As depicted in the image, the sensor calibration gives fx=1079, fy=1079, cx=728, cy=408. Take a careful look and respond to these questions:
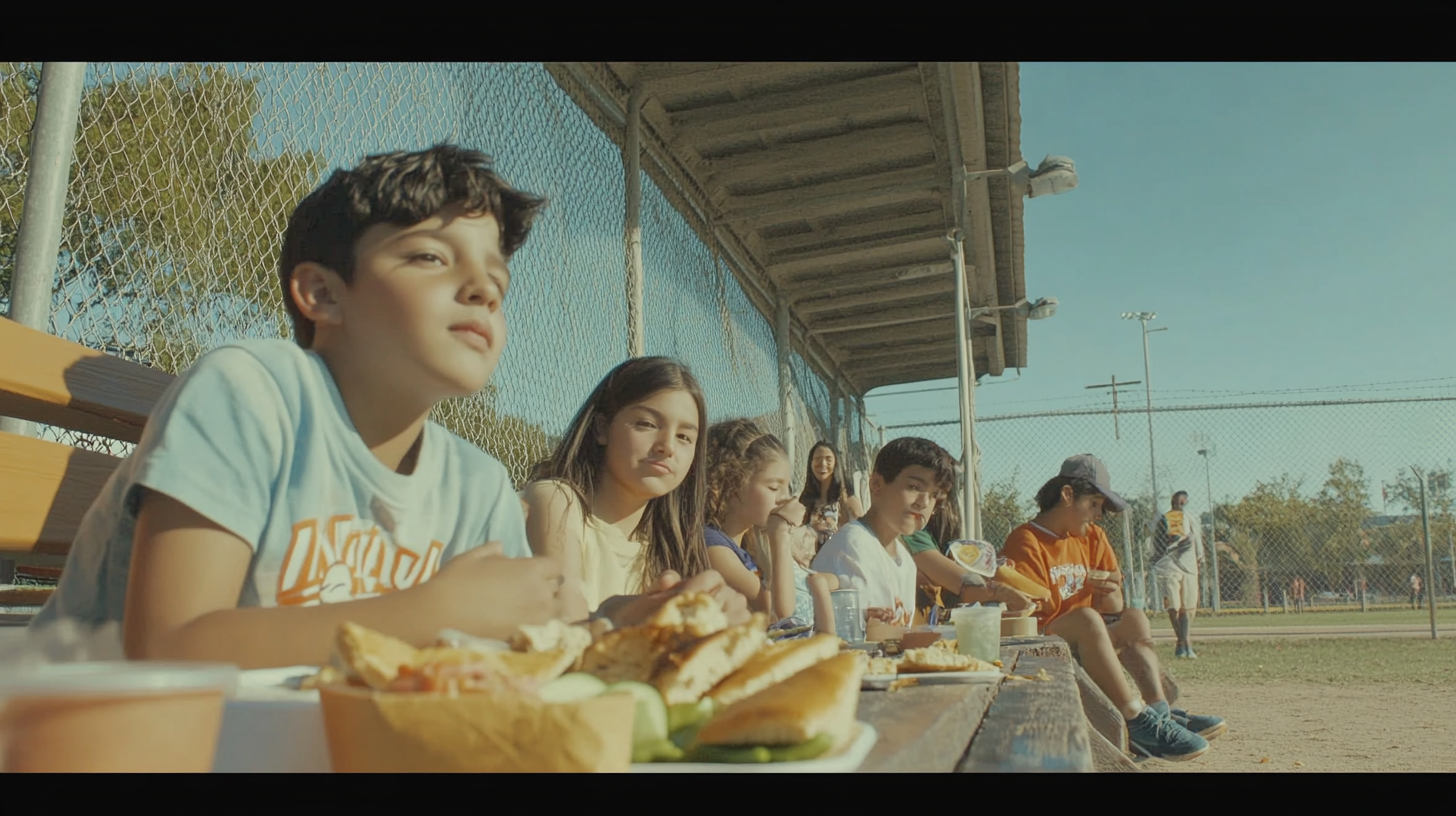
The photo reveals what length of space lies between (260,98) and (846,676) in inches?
88.8

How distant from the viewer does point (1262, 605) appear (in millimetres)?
19859

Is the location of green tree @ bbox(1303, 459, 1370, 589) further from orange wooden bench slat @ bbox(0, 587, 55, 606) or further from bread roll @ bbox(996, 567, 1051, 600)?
orange wooden bench slat @ bbox(0, 587, 55, 606)

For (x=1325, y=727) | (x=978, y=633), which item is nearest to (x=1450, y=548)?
(x=1325, y=727)

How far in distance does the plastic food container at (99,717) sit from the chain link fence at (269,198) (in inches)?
67.0

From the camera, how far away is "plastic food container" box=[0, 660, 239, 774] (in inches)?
19.4

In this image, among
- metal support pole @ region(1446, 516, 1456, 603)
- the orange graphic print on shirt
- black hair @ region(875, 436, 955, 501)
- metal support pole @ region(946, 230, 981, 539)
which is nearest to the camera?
the orange graphic print on shirt

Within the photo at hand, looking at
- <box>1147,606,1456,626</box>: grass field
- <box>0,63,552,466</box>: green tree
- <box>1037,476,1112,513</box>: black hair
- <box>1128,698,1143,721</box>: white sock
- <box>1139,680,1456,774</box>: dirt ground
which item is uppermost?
<box>0,63,552,466</box>: green tree

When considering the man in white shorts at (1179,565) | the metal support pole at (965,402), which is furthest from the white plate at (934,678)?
the man in white shorts at (1179,565)

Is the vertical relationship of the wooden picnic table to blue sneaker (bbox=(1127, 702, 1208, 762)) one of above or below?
above

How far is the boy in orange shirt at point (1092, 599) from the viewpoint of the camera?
4.89 meters

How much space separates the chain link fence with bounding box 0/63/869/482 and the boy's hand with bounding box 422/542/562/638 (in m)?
1.40

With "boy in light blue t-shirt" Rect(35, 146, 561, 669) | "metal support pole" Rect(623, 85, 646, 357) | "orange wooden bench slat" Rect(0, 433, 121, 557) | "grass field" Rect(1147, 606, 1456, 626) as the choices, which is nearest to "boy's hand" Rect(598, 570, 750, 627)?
"boy in light blue t-shirt" Rect(35, 146, 561, 669)
